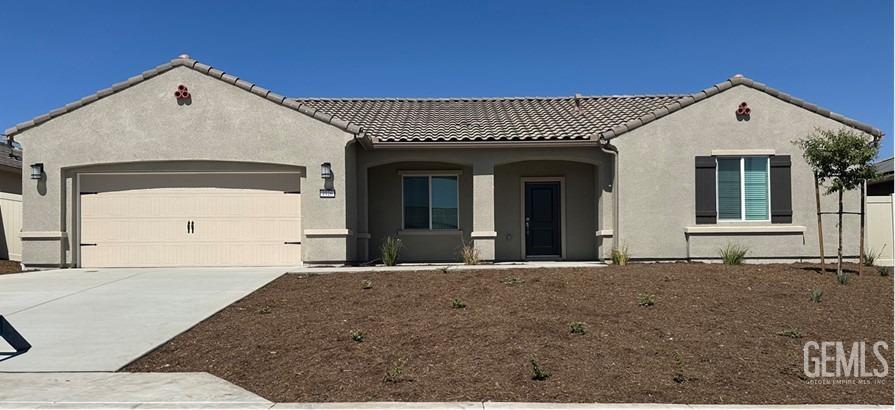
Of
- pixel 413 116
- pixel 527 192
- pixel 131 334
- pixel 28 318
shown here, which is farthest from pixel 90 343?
pixel 413 116

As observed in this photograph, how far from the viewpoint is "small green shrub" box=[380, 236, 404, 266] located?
14.7m

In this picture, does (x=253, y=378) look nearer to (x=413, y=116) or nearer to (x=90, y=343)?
(x=90, y=343)

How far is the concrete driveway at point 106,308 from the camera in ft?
25.4

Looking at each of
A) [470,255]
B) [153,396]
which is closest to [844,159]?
[470,255]

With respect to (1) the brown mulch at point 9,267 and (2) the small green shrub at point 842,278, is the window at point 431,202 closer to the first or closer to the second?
(2) the small green shrub at point 842,278

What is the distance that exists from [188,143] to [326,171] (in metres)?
3.15

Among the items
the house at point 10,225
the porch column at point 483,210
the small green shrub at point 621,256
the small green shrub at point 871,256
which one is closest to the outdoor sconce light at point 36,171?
the house at point 10,225

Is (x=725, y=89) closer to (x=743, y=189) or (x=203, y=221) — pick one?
(x=743, y=189)

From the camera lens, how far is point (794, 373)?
22.3 ft

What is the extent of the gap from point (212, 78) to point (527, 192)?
7.87 metres

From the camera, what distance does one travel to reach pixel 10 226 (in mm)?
17672

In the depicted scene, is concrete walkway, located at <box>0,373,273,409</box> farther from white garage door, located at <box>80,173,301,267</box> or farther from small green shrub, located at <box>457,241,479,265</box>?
small green shrub, located at <box>457,241,479,265</box>

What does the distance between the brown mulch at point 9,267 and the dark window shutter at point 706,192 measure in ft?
49.6

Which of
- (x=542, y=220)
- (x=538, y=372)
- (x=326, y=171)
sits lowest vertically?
(x=538, y=372)
